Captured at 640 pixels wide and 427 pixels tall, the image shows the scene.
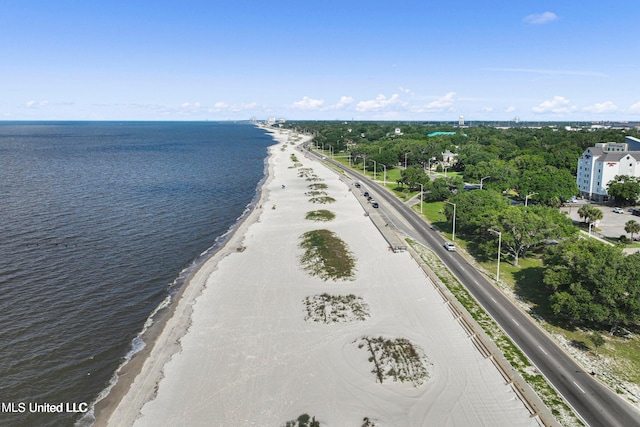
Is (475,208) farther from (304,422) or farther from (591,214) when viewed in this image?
(304,422)

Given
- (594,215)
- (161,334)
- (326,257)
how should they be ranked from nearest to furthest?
1. (161,334)
2. (326,257)
3. (594,215)

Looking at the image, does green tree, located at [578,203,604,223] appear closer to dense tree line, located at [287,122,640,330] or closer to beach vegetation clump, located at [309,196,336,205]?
dense tree line, located at [287,122,640,330]

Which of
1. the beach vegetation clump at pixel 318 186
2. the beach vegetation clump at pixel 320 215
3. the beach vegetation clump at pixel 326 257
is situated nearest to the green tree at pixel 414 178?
the beach vegetation clump at pixel 318 186

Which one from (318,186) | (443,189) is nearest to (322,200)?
(318,186)

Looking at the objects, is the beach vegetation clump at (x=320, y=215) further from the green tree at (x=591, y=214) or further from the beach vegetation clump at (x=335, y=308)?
the green tree at (x=591, y=214)

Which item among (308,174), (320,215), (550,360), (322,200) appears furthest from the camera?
A: (308,174)

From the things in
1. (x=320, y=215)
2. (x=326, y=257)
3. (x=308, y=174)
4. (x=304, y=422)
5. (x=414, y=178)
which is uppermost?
(x=414, y=178)

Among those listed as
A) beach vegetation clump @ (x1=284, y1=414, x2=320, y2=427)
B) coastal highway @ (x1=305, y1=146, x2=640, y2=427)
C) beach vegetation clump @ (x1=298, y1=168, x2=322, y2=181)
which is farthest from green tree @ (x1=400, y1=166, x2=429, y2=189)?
beach vegetation clump @ (x1=284, y1=414, x2=320, y2=427)
